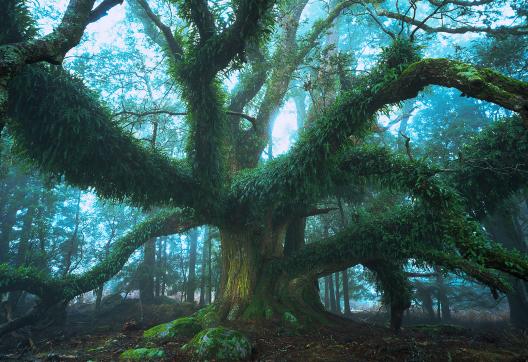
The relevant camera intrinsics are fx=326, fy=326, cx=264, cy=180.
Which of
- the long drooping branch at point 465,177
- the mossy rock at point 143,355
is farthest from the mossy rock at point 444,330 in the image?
the mossy rock at point 143,355

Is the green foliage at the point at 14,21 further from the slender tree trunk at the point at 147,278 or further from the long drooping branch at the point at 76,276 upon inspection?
the slender tree trunk at the point at 147,278

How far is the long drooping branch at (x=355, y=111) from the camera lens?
175 inches

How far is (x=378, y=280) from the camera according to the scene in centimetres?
1051

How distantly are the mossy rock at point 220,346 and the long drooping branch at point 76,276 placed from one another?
4100 mm

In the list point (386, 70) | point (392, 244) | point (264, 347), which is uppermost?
point (386, 70)

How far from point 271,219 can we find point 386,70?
5522 mm

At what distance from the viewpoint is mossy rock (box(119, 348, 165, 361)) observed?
6031 mm

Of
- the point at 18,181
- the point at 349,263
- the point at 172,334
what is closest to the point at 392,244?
the point at 349,263

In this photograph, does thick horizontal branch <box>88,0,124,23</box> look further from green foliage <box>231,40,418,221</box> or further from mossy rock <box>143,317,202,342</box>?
mossy rock <box>143,317,202,342</box>

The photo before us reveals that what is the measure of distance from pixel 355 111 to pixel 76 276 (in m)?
10.8

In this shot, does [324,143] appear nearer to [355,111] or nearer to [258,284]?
[355,111]

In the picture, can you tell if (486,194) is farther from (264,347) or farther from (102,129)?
(102,129)

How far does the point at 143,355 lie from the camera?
614 cm

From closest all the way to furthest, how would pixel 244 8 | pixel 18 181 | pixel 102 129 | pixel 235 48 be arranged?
pixel 244 8
pixel 235 48
pixel 102 129
pixel 18 181
